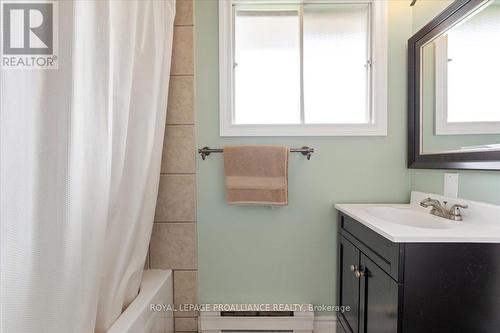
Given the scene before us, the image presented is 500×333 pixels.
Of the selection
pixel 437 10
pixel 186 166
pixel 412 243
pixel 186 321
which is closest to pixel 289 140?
pixel 186 166

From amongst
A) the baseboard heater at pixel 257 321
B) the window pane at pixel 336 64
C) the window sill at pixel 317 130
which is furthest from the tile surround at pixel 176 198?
the window pane at pixel 336 64

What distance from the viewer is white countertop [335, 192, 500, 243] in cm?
85

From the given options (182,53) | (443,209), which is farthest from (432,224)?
(182,53)

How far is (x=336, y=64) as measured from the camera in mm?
1604

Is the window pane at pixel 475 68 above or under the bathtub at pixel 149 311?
above

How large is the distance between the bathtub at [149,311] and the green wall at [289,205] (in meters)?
0.22

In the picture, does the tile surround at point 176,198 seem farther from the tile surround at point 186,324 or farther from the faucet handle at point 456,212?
the faucet handle at point 456,212

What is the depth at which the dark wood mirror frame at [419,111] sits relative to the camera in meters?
1.05

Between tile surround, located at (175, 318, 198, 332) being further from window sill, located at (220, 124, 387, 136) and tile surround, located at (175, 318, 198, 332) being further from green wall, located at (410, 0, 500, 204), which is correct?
green wall, located at (410, 0, 500, 204)

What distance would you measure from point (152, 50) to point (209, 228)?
1.03 metres

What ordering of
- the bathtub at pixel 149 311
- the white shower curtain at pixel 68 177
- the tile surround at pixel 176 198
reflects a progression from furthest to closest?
the tile surround at pixel 176 198 → the bathtub at pixel 149 311 → the white shower curtain at pixel 68 177

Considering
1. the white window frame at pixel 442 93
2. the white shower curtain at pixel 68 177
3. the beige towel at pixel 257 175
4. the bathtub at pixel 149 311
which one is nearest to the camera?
the white shower curtain at pixel 68 177

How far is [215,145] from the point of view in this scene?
1556mm

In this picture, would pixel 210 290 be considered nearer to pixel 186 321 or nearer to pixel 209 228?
pixel 186 321
